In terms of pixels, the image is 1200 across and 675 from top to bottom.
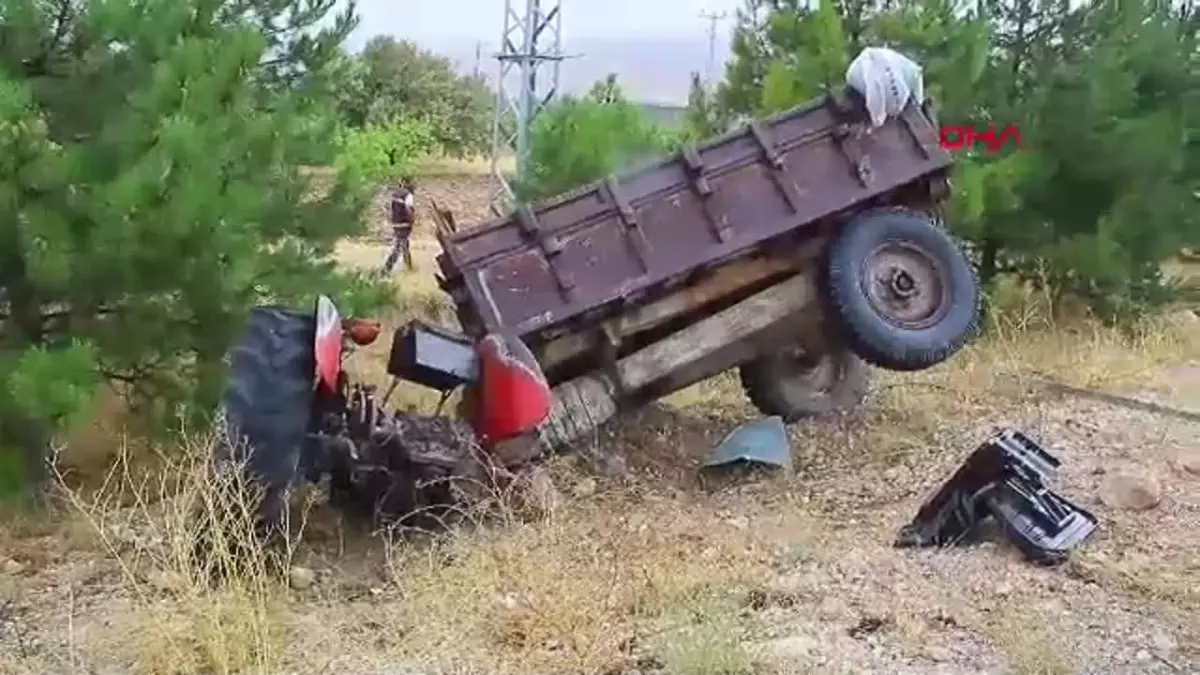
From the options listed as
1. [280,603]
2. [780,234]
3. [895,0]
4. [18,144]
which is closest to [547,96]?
[895,0]

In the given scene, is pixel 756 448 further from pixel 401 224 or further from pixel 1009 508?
pixel 401 224

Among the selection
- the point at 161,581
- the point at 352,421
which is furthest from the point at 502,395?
the point at 161,581

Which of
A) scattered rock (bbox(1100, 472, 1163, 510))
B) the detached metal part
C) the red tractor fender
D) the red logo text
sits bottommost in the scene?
scattered rock (bbox(1100, 472, 1163, 510))

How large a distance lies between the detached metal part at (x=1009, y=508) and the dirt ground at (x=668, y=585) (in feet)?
0.34

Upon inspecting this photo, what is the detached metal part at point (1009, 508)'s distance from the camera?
19.7ft

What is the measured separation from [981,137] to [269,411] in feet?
25.1

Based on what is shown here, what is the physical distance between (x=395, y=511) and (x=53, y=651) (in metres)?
1.47

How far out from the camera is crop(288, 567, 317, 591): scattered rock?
19.5ft

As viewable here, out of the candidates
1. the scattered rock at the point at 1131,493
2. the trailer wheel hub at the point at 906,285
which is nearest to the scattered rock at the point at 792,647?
the scattered rock at the point at 1131,493

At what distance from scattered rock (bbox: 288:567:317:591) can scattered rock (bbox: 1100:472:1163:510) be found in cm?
328

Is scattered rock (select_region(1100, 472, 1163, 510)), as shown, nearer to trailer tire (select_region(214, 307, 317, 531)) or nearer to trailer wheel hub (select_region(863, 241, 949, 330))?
trailer wheel hub (select_region(863, 241, 949, 330))

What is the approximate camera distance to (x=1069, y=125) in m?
12.0

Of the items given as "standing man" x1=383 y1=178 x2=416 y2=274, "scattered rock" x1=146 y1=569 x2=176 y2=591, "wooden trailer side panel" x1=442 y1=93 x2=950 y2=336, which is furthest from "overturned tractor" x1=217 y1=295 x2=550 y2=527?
"standing man" x1=383 y1=178 x2=416 y2=274

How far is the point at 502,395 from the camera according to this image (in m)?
6.37
